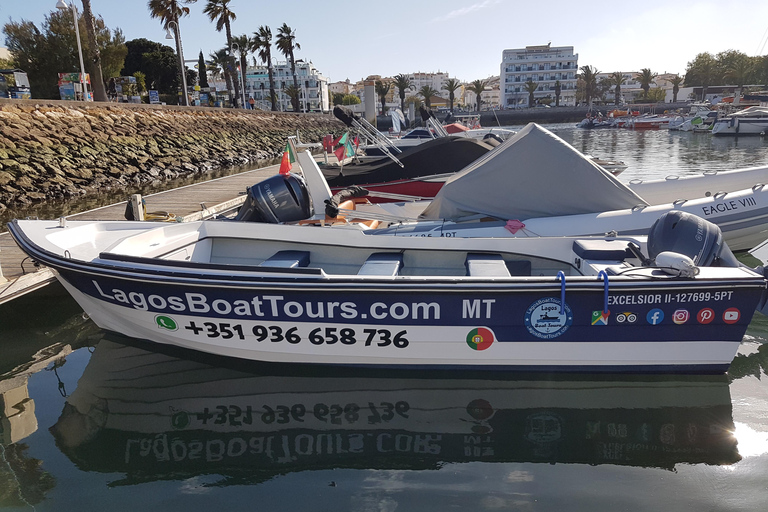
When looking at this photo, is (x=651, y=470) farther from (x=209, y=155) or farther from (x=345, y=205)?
(x=209, y=155)

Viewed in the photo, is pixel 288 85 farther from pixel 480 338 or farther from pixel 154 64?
pixel 480 338

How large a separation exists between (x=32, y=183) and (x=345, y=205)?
13138mm

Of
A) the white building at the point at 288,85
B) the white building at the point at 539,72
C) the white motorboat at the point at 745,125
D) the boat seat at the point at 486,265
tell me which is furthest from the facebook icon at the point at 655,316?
the white building at the point at 539,72

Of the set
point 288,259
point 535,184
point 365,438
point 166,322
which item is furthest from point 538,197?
point 166,322

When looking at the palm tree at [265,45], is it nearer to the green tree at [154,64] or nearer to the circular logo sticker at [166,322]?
the green tree at [154,64]

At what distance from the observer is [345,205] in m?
7.84

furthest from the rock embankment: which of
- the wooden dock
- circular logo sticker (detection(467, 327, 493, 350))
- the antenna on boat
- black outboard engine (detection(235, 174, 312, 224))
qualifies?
Result: circular logo sticker (detection(467, 327, 493, 350))

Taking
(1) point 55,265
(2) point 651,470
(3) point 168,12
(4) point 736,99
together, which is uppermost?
(3) point 168,12

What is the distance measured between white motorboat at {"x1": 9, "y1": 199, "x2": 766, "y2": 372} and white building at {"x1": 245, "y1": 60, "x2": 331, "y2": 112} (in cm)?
9044

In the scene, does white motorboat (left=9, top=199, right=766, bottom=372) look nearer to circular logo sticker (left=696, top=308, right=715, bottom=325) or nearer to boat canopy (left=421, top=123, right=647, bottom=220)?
circular logo sticker (left=696, top=308, right=715, bottom=325)

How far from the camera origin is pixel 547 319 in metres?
4.73

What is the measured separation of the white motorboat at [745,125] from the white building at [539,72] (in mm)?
63092

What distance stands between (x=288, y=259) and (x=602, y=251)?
11.5 feet

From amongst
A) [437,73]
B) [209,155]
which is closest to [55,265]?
[209,155]
